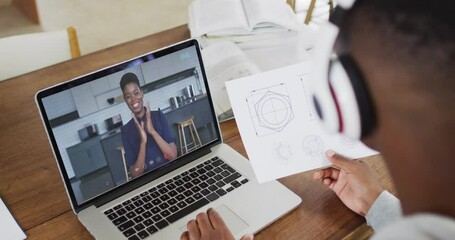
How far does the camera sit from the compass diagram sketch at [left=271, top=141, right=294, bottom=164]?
92cm

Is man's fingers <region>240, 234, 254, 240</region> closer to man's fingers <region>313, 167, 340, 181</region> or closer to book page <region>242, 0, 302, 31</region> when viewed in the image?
man's fingers <region>313, 167, 340, 181</region>

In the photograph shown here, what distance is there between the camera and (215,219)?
2.73 ft

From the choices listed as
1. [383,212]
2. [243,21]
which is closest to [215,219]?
[383,212]

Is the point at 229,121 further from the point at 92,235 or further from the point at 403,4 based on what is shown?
the point at 403,4

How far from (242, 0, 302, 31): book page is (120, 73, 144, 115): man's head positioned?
0.46m

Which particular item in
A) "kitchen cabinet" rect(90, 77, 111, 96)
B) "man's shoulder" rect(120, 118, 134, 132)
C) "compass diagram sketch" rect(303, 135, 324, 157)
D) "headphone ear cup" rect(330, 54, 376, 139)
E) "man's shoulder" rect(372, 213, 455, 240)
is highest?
"kitchen cabinet" rect(90, 77, 111, 96)

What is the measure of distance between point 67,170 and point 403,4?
2.09ft

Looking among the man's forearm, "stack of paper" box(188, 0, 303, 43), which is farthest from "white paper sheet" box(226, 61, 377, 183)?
"stack of paper" box(188, 0, 303, 43)

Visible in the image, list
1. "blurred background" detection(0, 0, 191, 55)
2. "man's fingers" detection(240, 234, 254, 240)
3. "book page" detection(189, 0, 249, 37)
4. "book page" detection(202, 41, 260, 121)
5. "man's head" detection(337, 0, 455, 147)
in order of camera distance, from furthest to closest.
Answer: "blurred background" detection(0, 0, 191, 55) < "book page" detection(189, 0, 249, 37) < "book page" detection(202, 41, 260, 121) < "man's fingers" detection(240, 234, 254, 240) < "man's head" detection(337, 0, 455, 147)

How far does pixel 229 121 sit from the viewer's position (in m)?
1.11

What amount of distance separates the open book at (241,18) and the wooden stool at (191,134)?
379mm

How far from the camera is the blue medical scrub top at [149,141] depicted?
0.90m

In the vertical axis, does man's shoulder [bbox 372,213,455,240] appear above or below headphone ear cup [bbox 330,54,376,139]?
below

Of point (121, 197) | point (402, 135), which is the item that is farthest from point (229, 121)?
point (402, 135)
